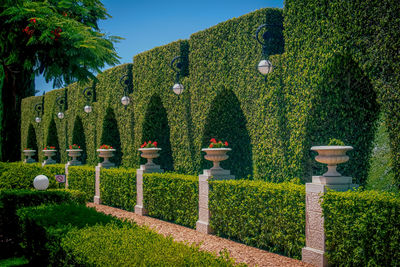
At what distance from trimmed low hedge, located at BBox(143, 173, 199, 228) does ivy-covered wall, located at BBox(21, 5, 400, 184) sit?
1.32 m

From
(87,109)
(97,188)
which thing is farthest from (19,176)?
(87,109)

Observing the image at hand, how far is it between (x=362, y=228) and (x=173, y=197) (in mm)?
5831

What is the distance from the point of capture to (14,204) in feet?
24.3

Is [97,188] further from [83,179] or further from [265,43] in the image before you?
[265,43]

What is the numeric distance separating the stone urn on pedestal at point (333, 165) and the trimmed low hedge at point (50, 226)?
3688 mm

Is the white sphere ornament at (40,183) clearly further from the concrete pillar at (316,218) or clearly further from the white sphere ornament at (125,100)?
the white sphere ornament at (125,100)

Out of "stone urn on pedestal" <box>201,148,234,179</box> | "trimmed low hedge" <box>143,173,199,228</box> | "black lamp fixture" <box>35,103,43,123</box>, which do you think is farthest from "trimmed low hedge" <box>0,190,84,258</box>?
"black lamp fixture" <box>35,103,43,123</box>

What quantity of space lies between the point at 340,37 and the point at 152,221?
23.5ft

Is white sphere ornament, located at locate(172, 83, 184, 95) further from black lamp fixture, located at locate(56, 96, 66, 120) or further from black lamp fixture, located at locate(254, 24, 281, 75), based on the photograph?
black lamp fixture, located at locate(56, 96, 66, 120)

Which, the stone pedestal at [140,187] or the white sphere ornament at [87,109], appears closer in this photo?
the stone pedestal at [140,187]

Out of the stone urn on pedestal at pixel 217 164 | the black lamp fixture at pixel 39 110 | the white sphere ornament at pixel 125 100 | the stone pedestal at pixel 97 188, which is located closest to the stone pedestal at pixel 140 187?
the stone pedestal at pixel 97 188

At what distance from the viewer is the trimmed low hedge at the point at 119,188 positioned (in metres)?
12.7

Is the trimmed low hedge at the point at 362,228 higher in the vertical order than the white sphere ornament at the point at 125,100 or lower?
lower

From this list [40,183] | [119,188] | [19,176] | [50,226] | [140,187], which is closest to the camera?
[50,226]
